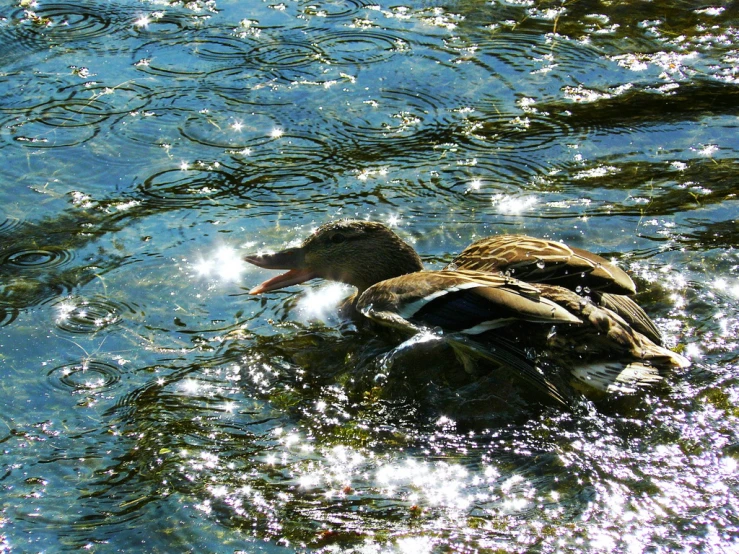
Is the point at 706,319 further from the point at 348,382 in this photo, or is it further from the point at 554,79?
the point at 554,79

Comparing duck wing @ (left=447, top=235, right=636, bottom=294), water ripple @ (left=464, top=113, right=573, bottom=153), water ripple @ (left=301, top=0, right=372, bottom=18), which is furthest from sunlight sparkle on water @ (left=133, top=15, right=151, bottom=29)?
duck wing @ (left=447, top=235, right=636, bottom=294)

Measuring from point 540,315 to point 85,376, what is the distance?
2.35m

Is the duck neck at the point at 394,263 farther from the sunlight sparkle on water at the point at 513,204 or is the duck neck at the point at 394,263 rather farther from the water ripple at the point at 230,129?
the water ripple at the point at 230,129

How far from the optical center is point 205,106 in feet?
24.3

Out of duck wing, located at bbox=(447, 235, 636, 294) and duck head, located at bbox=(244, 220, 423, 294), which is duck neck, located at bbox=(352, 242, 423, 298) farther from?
duck wing, located at bbox=(447, 235, 636, 294)

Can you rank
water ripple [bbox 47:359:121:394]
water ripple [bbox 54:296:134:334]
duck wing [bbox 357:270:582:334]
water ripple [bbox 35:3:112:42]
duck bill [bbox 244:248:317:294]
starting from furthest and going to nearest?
water ripple [bbox 35:3:112:42] → duck bill [bbox 244:248:317:294] → water ripple [bbox 54:296:134:334] → water ripple [bbox 47:359:121:394] → duck wing [bbox 357:270:582:334]

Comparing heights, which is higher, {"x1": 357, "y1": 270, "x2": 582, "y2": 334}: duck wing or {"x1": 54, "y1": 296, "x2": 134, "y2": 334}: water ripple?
{"x1": 357, "y1": 270, "x2": 582, "y2": 334}: duck wing

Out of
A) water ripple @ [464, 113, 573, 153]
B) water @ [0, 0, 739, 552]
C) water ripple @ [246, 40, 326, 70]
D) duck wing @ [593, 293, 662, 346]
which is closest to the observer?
water @ [0, 0, 739, 552]

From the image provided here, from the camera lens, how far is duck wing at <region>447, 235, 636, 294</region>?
4.57 meters

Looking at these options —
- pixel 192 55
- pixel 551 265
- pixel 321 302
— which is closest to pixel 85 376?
pixel 321 302

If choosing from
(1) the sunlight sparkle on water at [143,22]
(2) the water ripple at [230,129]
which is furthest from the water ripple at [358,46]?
(1) the sunlight sparkle on water at [143,22]

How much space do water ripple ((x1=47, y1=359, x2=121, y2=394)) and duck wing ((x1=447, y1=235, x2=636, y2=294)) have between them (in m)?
2.13

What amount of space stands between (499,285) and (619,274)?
78 cm

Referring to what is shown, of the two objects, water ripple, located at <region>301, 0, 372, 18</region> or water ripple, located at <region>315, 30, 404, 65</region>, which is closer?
water ripple, located at <region>315, 30, 404, 65</region>
